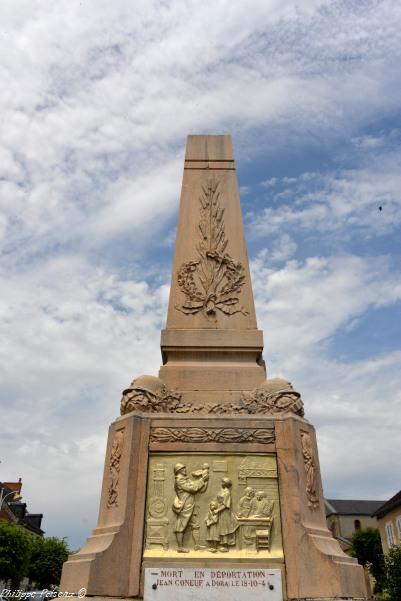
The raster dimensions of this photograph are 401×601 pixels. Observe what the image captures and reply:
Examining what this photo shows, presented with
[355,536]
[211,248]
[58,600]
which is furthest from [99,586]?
[355,536]

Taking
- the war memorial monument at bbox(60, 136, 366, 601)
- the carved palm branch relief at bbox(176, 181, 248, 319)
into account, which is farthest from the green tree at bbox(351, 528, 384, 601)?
the war memorial monument at bbox(60, 136, 366, 601)

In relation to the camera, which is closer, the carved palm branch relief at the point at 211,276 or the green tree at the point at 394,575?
the carved palm branch relief at the point at 211,276

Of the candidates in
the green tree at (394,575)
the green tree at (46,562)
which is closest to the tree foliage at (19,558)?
the green tree at (46,562)

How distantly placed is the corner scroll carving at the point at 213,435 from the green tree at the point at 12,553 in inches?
1102

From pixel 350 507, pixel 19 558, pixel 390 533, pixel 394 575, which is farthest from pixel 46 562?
pixel 350 507

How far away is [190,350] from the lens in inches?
376

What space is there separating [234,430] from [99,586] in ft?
9.28

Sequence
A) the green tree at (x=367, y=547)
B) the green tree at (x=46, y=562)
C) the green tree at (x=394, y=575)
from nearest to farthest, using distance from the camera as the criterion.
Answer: the green tree at (x=394, y=575), the green tree at (x=46, y=562), the green tree at (x=367, y=547)

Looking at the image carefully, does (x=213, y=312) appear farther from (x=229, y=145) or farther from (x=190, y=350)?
(x=229, y=145)

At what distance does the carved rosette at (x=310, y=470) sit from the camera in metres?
7.91

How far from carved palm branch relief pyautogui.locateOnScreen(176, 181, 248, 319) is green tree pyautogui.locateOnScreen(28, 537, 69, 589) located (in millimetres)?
34870

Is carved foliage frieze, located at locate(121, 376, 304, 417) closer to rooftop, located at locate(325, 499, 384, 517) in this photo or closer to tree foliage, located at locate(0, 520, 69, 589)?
tree foliage, located at locate(0, 520, 69, 589)

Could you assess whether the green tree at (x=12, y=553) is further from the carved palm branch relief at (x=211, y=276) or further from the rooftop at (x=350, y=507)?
the rooftop at (x=350, y=507)

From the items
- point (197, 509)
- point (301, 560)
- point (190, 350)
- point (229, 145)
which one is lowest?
point (301, 560)
